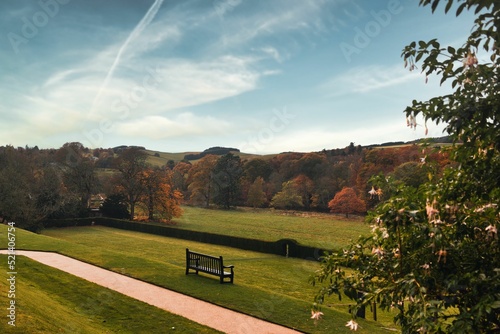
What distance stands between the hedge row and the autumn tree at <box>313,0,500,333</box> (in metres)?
22.9

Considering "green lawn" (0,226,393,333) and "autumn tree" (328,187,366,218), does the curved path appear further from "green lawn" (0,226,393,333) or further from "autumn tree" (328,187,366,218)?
"autumn tree" (328,187,366,218)

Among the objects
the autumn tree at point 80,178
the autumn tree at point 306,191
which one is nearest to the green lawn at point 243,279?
the autumn tree at point 80,178

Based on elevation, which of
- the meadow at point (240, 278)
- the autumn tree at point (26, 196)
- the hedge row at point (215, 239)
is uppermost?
the autumn tree at point (26, 196)

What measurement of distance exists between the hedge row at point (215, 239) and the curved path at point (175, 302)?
16078 millimetres

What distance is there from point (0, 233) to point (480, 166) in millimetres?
27819

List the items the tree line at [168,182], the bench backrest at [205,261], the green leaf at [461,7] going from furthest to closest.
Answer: the tree line at [168,182] < the bench backrest at [205,261] < the green leaf at [461,7]

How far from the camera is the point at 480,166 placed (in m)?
4.48

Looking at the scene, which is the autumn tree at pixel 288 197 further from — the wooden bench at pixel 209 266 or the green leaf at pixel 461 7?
the green leaf at pixel 461 7

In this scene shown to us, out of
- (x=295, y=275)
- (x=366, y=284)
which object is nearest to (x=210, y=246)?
(x=295, y=275)

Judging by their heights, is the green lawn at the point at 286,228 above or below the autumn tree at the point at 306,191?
below

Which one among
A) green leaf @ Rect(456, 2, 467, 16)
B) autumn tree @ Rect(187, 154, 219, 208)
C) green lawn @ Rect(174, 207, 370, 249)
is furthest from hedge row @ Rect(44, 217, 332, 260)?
autumn tree @ Rect(187, 154, 219, 208)

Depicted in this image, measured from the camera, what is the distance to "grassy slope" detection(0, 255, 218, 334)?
774cm

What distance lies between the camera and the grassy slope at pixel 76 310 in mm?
7738

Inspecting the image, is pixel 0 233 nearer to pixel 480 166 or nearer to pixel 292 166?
pixel 480 166
